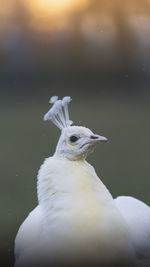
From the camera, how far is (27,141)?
93 cm

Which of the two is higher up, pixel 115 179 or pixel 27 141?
pixel 27 141

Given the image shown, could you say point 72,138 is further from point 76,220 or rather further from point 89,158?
point 89,158

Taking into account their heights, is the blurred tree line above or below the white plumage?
above

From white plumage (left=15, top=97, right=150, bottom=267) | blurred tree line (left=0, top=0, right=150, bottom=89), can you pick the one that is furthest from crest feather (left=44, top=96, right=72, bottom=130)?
blurred tree line (left=0, top=0, right=150, bottom=89)

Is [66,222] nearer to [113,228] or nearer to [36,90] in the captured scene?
[113,228]

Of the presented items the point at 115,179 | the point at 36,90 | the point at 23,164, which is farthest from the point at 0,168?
the point at 36,90

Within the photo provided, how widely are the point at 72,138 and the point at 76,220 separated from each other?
0.15 meters

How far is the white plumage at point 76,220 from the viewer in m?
0.58

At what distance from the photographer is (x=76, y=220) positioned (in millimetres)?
607

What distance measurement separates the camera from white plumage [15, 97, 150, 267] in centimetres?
58

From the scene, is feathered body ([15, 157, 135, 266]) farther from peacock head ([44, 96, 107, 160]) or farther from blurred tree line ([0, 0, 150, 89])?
blurred tree line ([0, 0, 150, 89])

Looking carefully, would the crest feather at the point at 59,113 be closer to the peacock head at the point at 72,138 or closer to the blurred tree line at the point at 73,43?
the peacock head at the point at 72,138

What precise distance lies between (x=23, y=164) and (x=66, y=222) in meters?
0.34

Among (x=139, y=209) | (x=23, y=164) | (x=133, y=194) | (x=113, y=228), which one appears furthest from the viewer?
(x=133, y=194)
